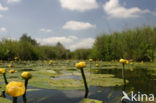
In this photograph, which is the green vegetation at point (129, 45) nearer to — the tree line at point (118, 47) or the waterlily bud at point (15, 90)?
the tree line at point (118, 47)

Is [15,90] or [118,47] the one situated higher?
[118,47]

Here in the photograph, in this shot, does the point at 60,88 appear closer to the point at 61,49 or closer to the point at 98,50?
the point at 98,50

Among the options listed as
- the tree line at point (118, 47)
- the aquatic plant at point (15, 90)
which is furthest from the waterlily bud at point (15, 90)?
the tree line at point (118, 47)

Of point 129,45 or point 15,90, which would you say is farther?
point 129,45

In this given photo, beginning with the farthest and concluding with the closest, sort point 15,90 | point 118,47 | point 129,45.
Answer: point 118,47 → point 129,45 → point 15,90

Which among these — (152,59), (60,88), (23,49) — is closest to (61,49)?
(23,49)

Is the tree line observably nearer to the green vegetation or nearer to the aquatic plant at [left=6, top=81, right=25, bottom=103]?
the green vegetation

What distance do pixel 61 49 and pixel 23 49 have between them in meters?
7.01

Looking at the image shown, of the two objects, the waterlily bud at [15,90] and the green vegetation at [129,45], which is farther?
the green vegetation at [129,45]

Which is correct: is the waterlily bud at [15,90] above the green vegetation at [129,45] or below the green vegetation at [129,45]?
below

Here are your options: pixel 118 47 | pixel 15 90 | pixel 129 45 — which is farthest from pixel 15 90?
pixel 118 47

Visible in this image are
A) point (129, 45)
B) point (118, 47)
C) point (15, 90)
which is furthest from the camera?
point (118, 47)

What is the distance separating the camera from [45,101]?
1.39 m

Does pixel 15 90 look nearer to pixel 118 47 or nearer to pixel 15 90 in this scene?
pixel 15 90
